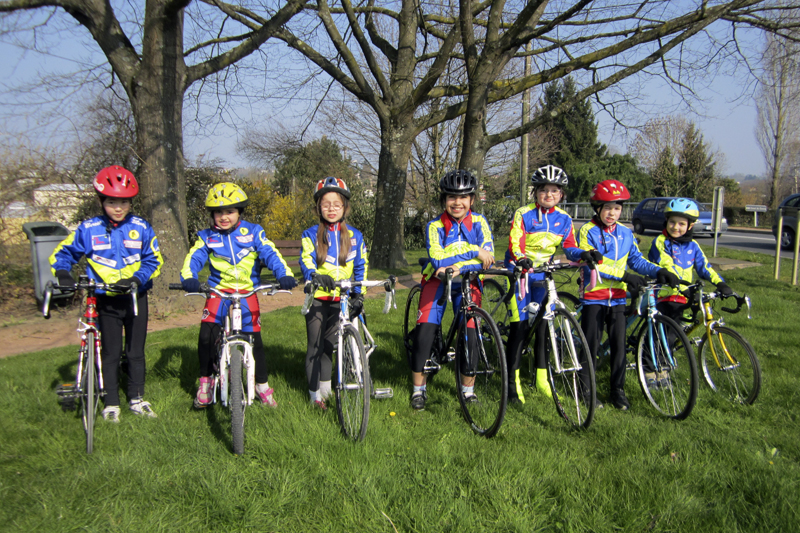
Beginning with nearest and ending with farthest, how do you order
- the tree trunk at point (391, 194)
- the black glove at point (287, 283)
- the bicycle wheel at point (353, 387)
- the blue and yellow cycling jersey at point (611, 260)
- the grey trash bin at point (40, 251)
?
the bicycle wheel at point (353, 387), the black glove at point (287, 283), the blue and yellow cycling jersey at point (611, 260), the grey trash bin at point (40, 251), the tree trunk at point (391, 194)

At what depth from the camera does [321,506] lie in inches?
121

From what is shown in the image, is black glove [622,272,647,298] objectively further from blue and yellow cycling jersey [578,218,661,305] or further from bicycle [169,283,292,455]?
bicycle [169,283,292,455]

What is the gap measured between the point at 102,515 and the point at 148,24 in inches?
287

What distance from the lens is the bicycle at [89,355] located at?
3752mm

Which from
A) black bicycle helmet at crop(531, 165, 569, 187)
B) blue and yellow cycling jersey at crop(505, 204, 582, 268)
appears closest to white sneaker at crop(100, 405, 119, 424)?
blue and yellow cycling jersey at crop(505, 204, 582, 268)

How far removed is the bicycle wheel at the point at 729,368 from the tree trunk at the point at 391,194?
8.66m

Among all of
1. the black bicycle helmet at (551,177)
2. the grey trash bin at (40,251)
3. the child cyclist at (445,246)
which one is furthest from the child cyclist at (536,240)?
the grey trash bin at (40,251)

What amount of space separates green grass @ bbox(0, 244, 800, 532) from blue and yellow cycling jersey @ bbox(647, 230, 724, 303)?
2.95ft

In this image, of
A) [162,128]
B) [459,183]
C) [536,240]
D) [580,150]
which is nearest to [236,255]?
[459,183]

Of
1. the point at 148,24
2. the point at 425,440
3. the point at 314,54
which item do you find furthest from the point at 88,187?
the point at 425,440

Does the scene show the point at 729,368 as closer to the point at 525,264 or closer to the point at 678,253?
the point at 678,253

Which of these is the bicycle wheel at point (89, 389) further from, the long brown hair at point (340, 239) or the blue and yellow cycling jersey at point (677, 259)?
the blue and yellow cycling jersey at point (677, 259)

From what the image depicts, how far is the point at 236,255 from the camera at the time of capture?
4.34m

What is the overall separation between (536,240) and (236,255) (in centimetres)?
256
